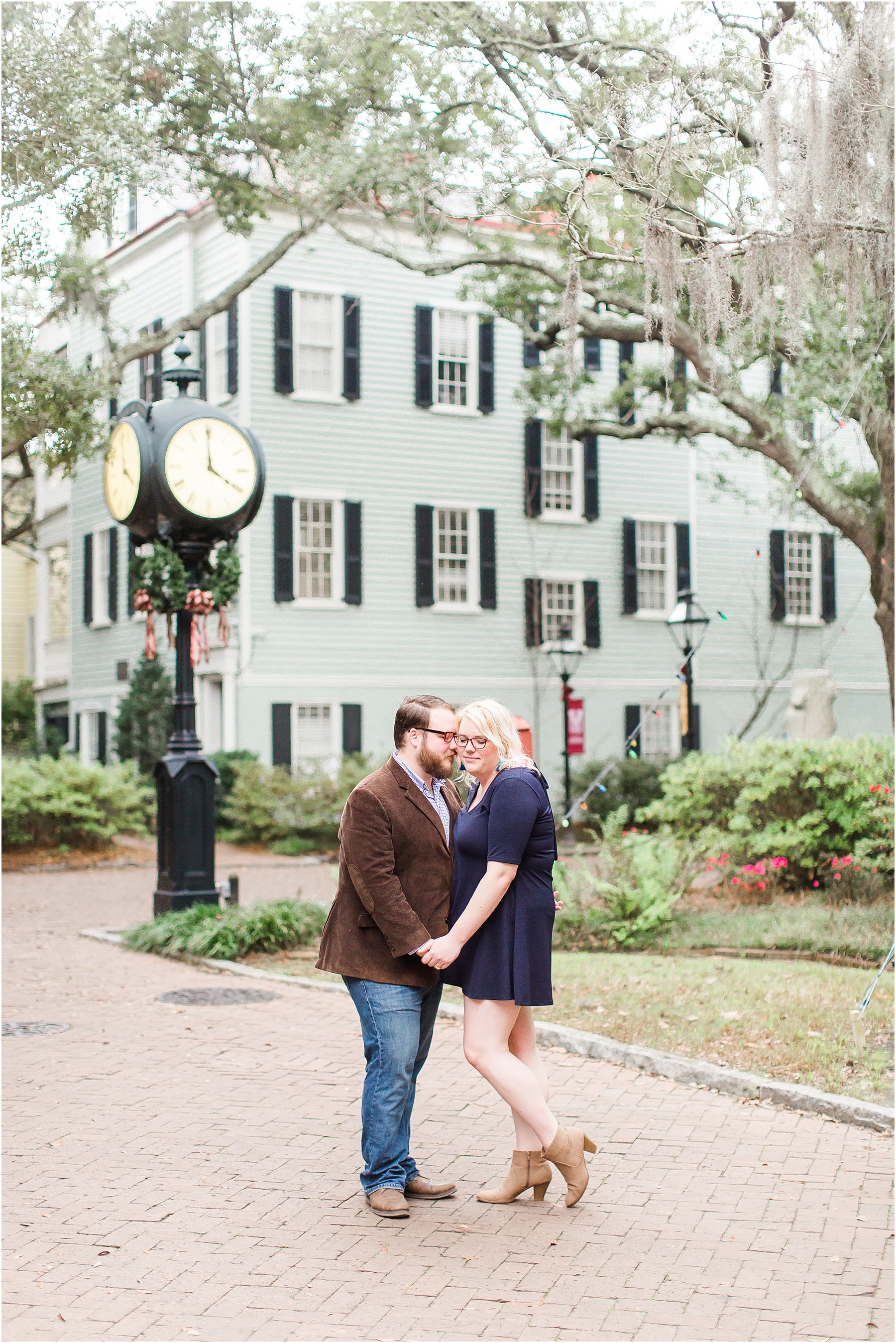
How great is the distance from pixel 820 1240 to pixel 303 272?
21.0 m

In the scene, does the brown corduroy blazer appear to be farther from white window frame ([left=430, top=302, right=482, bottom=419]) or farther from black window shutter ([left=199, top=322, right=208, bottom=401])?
white window frame ([left=430, top=302, right=482, bottom=419])

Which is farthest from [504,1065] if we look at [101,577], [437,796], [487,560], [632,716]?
[101,577]

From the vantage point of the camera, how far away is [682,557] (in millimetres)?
27547

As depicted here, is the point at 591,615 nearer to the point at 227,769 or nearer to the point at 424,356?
the point at 424,356

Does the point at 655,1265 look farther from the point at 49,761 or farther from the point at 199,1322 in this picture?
the point at 49,761

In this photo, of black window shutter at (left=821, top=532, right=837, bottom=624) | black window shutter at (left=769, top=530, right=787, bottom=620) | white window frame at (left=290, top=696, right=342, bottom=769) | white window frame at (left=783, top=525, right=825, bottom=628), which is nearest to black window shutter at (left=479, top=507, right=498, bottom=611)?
white window frame at (left=290, top=696, right=342, bottom=769)

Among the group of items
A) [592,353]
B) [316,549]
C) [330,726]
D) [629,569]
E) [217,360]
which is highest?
[592,353]

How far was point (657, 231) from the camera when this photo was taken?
870 centimetres

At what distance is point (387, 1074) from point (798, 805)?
8089 mm

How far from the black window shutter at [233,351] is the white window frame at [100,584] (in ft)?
18.8

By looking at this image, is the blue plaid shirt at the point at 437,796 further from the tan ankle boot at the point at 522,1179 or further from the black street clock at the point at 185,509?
the black street clock at the point at 185,509

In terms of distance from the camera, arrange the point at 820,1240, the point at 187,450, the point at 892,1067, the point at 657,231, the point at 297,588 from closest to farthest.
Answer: the point at 820,1240 → the point at 892,1067 → the point at 657,231 → the point at 187,450 → the point at 297,588

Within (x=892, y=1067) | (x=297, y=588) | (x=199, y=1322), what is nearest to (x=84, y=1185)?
(x=199, y=1322)

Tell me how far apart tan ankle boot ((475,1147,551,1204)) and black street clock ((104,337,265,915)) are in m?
6.82
